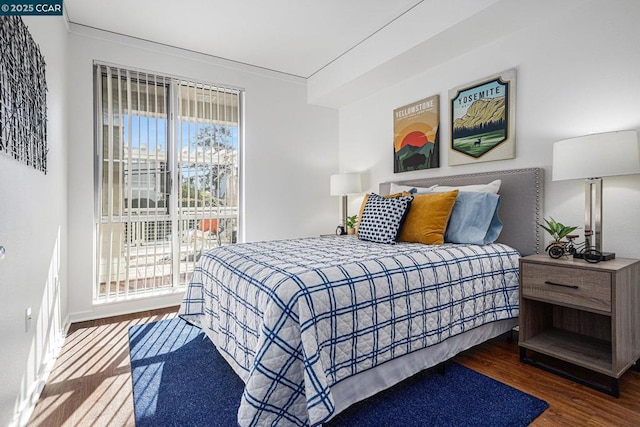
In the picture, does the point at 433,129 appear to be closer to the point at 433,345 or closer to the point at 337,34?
the point at 337,34

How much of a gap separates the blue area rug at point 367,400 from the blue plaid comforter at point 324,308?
210 mm

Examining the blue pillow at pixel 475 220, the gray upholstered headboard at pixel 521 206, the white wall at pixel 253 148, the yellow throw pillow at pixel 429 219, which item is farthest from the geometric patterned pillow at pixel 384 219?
the white wall at pixel 253 148

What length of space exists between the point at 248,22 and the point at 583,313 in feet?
11.2

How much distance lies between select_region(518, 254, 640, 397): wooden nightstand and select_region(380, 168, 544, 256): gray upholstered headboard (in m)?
0.43

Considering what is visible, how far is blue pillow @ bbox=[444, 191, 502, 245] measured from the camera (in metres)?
2.46

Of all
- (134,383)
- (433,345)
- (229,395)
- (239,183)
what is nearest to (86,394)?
→ (134,383)

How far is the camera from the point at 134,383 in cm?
193

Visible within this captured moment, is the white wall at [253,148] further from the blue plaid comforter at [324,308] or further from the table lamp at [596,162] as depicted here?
the table lamp at [596,162]

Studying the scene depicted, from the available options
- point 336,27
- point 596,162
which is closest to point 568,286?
point 596,162

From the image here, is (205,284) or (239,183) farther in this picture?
(239,183)

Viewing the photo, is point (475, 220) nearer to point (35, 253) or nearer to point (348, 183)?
point (348, 183)

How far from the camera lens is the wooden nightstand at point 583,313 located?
176 centimetres

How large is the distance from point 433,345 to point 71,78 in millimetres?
3587

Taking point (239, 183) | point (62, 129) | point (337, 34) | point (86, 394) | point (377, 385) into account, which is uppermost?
point (337, 34)
